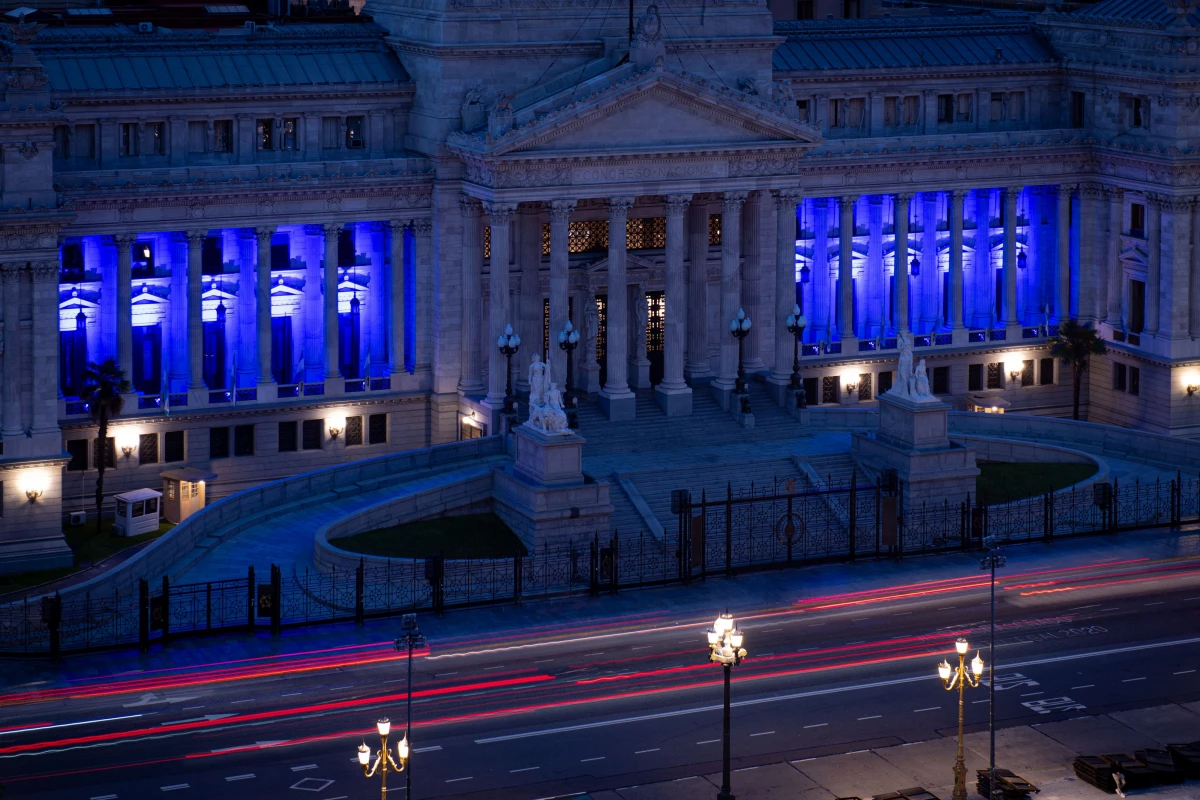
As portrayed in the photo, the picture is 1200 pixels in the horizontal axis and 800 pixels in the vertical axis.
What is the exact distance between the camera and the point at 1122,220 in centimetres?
13450

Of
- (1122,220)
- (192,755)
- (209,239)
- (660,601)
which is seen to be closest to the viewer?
(192,755)

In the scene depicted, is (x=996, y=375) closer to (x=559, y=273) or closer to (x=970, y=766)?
(x=559, y=273)

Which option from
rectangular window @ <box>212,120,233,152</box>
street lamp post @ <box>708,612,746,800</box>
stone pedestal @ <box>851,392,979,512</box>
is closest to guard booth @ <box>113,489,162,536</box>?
rectangular window @ <box>212,120,233,152</box>

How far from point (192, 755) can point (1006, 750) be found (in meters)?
27.0

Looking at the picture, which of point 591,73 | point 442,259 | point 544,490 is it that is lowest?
point 544,490

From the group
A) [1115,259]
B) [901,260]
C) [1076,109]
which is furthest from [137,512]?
[1076,109]

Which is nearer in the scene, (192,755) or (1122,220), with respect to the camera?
(192,755)

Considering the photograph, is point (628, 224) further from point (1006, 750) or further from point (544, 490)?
point (1006, 750)

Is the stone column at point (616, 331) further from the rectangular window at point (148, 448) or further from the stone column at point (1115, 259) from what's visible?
the stone column at point (1115, 259)

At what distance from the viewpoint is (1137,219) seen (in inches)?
5281

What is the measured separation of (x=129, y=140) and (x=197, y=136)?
10.8 feet

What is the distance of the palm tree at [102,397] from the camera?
11031 centimetres

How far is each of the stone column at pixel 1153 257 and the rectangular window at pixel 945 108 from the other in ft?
37.5

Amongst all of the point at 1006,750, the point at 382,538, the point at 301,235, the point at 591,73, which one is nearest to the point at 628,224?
the point at 591,73
